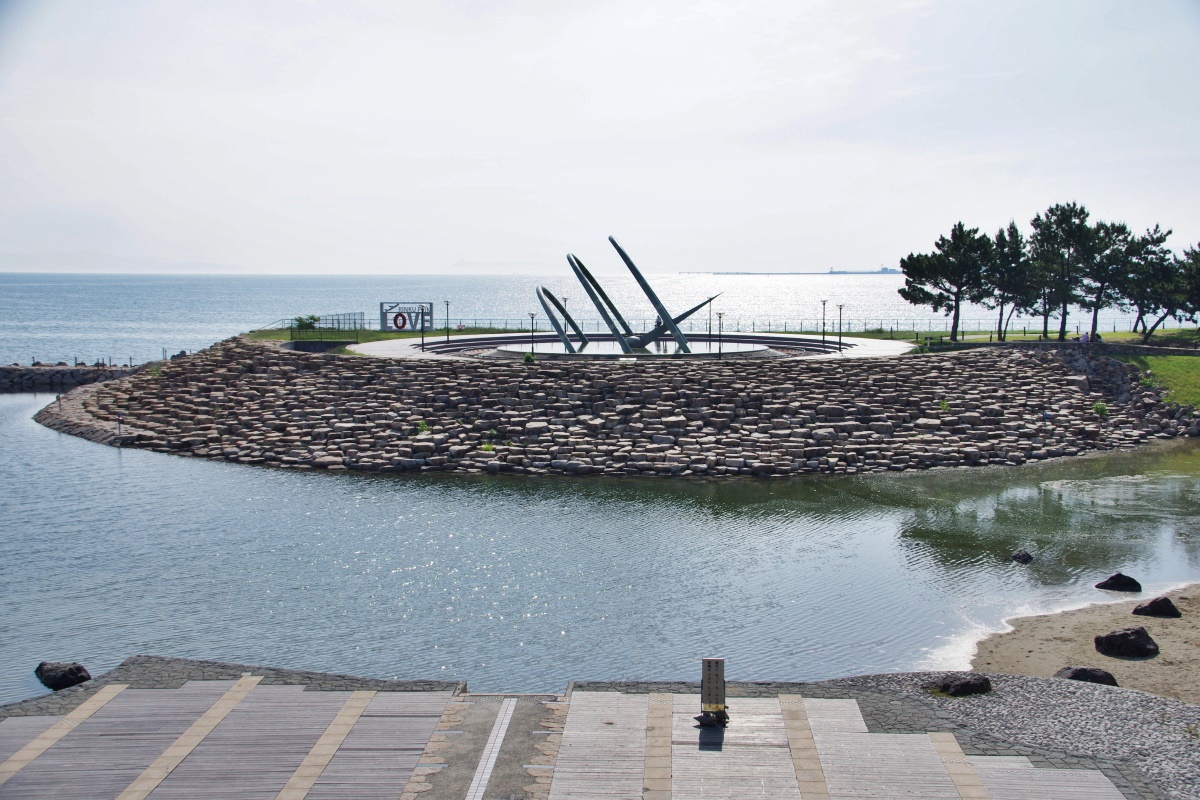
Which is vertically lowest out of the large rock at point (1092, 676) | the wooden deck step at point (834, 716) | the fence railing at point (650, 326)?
the large rock at point (1092, 676)

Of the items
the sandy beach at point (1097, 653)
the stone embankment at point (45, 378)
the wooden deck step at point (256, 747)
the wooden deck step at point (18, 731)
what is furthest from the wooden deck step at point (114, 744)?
the stone embankment at point (45, 378)

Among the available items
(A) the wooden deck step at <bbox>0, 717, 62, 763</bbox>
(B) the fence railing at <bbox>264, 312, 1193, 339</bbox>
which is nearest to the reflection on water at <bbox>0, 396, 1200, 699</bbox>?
(A) the wooden deck step at <bbox>0, 717, 62, 763</bbox>

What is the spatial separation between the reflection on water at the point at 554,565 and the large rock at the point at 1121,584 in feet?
1.97

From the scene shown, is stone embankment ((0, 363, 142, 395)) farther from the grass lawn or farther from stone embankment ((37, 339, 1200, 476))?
the grass lawn

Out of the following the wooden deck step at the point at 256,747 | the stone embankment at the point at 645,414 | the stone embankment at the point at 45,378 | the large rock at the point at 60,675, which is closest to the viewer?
the wooden deck step at the point at 256,747

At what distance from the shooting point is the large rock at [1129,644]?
19.4 meters

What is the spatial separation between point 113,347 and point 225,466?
95.3 m

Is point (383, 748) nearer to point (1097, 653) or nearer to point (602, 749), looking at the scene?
point (602, 749)

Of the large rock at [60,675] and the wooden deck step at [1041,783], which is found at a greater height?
the wooden deck step at [1041,783]

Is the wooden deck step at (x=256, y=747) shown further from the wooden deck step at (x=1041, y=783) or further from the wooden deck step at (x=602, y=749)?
the wooden deck step at (x=1041, y=783)

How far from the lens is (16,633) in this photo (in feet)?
68.1

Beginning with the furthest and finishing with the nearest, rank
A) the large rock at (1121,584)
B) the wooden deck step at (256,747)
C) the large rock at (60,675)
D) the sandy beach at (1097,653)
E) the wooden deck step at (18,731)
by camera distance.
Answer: the large rock at (1121,584) < the sandy beach at (1097,653) < the large rock at (60,675) < the wooden deck step at (18,731) < the wooden deck step at (256,747)

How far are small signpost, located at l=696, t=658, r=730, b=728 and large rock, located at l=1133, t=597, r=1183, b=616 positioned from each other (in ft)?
42.3

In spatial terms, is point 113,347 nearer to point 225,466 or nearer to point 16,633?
point 225,466
